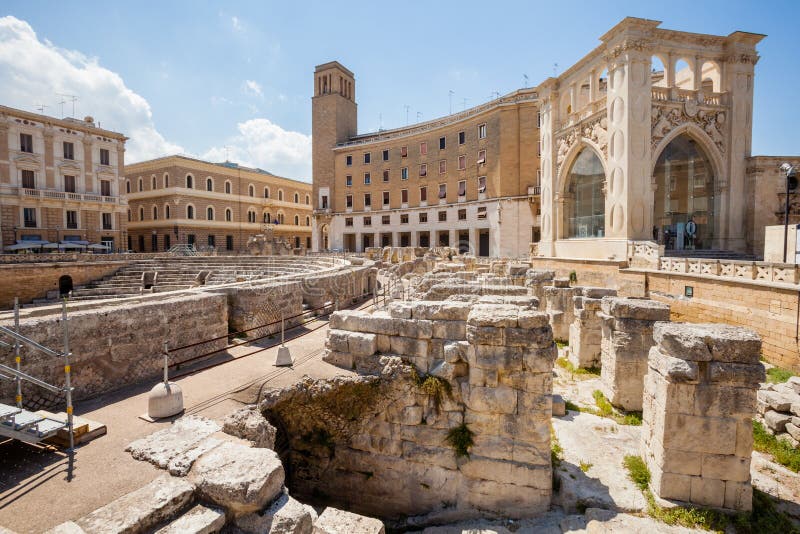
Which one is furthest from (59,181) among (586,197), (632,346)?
(632,346)

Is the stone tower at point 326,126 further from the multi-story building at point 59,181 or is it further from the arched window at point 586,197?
the arched window at point 586,197

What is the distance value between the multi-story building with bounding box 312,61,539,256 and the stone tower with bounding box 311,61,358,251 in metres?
0.12

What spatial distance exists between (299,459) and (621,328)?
5.99 metres

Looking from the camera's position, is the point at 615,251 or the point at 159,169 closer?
the point at 615,251

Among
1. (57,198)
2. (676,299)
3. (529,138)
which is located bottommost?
(676,299)

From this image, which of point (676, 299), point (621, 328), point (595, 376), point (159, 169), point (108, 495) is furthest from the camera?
point (159, 169)

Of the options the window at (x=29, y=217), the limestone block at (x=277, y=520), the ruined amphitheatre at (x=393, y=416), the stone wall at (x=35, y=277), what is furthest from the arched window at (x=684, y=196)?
the window at (x=29, y=217)

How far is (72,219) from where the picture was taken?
31234mm

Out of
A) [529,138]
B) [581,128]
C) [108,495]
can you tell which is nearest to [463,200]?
[529,138]

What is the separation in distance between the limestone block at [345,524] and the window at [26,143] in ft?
130

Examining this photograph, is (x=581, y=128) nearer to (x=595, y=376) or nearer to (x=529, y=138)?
(x=529, y=138)

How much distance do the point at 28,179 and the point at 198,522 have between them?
3906cm

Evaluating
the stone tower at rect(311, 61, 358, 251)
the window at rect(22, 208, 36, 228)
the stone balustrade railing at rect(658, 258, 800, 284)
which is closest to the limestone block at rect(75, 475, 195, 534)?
the stone balustrade railing at rect(658, 258, 800, 284)

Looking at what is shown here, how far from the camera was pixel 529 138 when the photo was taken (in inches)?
1315
